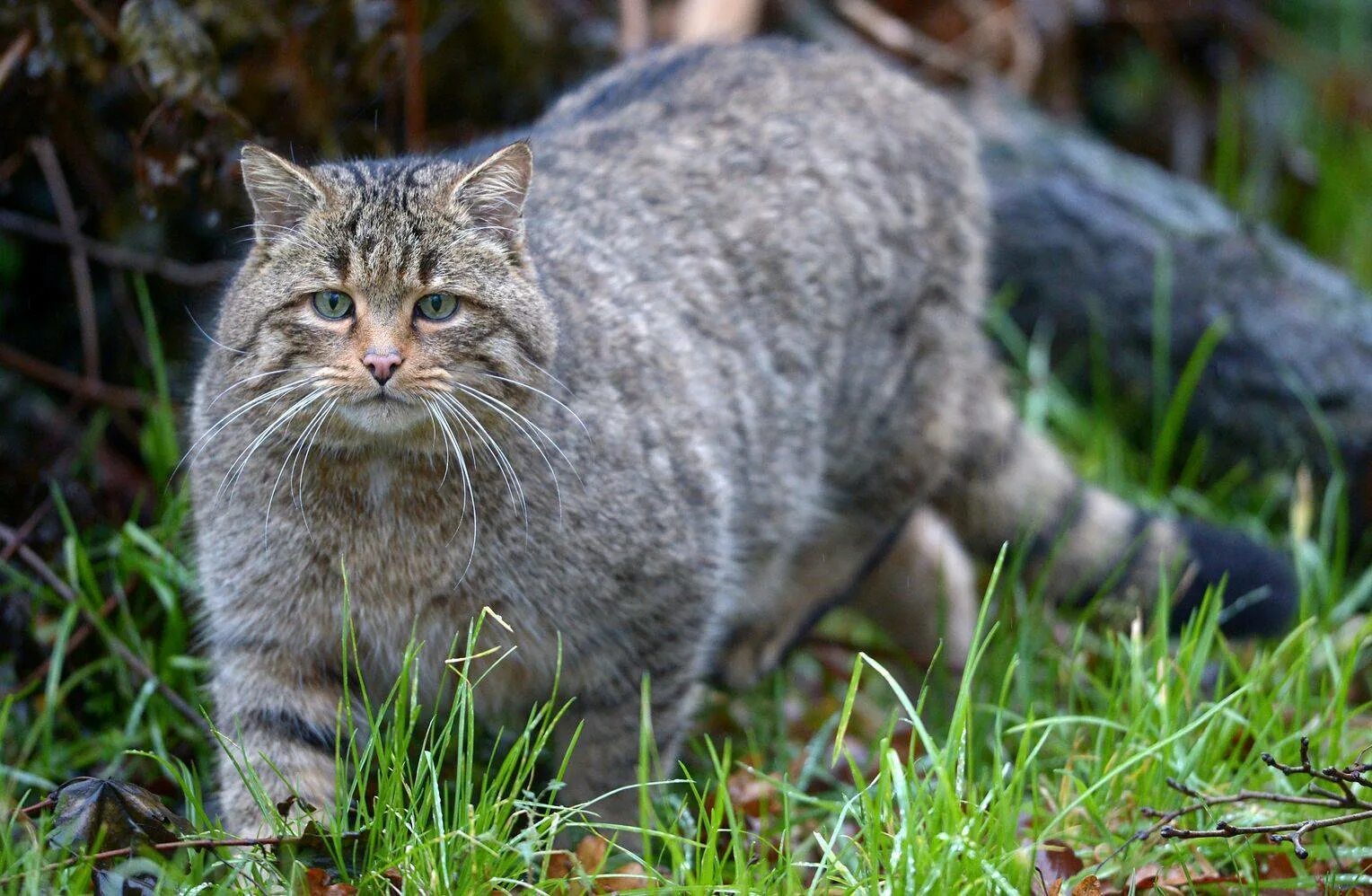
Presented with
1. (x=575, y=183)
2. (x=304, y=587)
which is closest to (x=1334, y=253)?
(x=575, y=183)

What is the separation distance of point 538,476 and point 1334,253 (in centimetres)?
483

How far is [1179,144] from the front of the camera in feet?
23.2

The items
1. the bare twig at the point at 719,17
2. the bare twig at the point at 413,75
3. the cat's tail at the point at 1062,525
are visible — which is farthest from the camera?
the bare twig at the point at 719,17

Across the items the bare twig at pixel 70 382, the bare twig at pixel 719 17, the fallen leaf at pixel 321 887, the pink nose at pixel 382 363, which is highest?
the bare twig at pixel 719 17

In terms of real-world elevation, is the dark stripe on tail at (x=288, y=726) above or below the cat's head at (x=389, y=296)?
below

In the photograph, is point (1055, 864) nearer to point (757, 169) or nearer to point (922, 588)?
point (922, 588)

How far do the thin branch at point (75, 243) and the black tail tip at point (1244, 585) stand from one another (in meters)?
3.21

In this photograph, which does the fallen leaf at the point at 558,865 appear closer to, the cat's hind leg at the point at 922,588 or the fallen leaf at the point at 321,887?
the fallen leaf at the point at 321,887

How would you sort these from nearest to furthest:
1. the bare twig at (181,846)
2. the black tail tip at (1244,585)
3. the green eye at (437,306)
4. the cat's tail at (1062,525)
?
the bare twig at (181,846) < the green eye at (437,306) < the black tail tip at (1244,585) < the cat's tail at (1062,525)

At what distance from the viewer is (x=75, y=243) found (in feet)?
14.4

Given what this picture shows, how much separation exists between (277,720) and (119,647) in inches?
30.9

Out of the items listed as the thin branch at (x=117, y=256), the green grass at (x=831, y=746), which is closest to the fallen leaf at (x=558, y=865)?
the green grass at (x=831, y=746)

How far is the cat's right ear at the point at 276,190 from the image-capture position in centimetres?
284

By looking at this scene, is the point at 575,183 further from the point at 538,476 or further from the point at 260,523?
the point at 260,523
